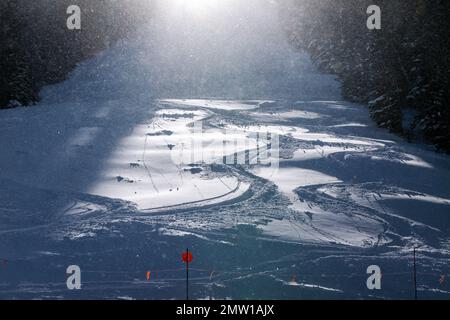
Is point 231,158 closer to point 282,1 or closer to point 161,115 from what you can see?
point 161,115

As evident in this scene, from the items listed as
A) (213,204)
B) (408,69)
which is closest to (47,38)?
(408,69)

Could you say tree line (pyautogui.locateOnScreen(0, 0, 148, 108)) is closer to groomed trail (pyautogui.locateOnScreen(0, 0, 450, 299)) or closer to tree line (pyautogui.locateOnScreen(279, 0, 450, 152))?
groomed trail (pyautogui.locateOnScreen(0, 0, 450, 299))

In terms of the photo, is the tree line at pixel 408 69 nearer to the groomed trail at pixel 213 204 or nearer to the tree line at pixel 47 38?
the groomed trail at pixel 213 204

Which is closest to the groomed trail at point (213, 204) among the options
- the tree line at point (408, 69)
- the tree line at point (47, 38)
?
the tree line at point (408, 69)

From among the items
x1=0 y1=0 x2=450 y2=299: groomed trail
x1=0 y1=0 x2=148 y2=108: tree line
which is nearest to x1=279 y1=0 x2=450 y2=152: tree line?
x1=0 y1=0 x2=450 y2=299: groomed trail

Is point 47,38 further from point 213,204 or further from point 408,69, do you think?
point 213,204

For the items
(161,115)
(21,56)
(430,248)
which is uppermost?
(21,56)

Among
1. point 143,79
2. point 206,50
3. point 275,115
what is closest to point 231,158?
point 275,115

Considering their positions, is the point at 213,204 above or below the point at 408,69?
below
